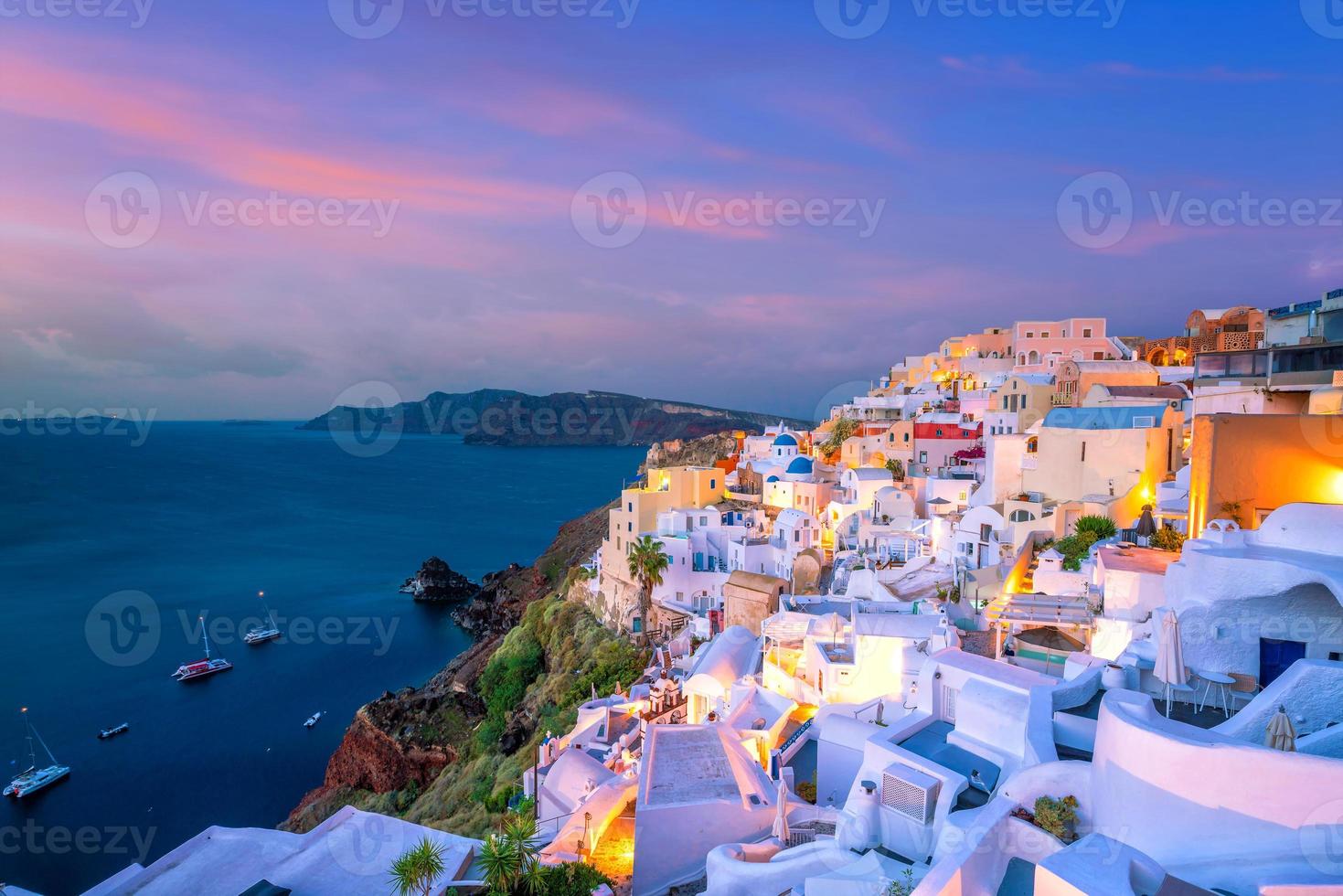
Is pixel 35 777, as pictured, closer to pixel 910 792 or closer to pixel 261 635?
pixel 261 635

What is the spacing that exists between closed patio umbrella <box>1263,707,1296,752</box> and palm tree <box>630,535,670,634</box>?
878 inches

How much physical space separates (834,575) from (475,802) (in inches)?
585

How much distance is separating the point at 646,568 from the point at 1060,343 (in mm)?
29746

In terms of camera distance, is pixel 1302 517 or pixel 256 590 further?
pixel 256 590

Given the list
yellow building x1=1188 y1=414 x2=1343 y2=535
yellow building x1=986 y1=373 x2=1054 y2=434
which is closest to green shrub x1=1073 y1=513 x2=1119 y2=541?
yellow building x1=1188 y1=414 x2=1343 y2=535

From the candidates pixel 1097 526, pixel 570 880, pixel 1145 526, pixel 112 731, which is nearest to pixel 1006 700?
pixel 570 880

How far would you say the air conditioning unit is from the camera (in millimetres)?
8805

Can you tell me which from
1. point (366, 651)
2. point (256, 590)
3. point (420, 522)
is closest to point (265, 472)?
point (420, 522)

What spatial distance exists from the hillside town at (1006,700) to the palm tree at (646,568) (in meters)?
0.24

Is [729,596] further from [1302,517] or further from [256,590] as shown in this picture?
[256,590]

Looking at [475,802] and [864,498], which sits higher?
[864,498]

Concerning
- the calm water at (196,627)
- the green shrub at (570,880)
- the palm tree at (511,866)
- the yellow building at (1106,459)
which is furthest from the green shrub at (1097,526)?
the calm water at (196,627)

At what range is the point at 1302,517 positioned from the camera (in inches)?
380

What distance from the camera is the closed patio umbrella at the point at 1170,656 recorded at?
341 inches
